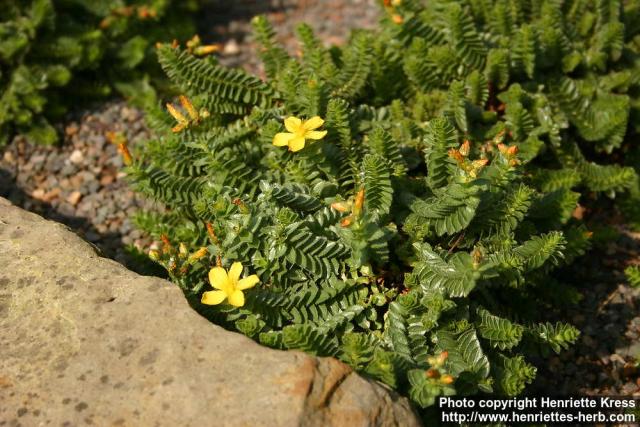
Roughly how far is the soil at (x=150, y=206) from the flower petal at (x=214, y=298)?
1.00 m

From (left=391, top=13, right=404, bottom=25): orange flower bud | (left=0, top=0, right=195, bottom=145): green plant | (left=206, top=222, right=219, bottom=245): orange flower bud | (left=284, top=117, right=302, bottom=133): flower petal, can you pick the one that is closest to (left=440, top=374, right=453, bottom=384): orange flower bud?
(left=206, top=222, right=219, bottom=245): orange flower bud

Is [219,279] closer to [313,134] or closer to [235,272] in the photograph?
[235,272]

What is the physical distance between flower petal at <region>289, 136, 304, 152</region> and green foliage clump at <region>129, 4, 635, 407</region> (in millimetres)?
65

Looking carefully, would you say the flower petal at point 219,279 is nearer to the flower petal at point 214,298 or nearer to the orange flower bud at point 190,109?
the flower petal at point 214,298

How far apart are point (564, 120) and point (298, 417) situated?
8.16 ft

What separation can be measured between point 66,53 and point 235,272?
99.7 inches

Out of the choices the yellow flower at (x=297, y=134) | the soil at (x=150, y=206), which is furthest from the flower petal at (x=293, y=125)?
the soil at (x=150, y=206)

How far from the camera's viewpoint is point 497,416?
9.90ft

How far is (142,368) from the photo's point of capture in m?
2.69

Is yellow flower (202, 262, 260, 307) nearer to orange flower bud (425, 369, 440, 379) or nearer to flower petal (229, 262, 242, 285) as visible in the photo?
flower petal (229, 262, 242, 285)

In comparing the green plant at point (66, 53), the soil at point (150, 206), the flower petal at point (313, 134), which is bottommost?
the soil at point (150, 206)

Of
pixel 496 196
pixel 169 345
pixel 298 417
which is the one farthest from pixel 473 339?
pixel 169 345

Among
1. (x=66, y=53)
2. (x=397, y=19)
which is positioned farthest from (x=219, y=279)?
(x=66, y=53)

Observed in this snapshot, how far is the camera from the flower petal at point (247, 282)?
2.89 meters
